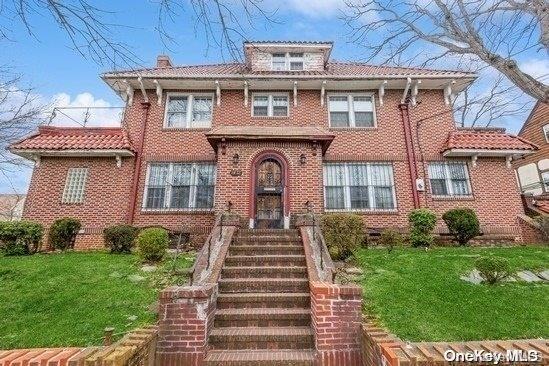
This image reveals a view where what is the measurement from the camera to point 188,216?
11453mm

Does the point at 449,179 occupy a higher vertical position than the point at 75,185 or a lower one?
higher

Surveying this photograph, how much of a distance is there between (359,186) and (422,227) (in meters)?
2.85

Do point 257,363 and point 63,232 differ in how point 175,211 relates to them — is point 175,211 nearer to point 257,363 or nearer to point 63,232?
point 63,232

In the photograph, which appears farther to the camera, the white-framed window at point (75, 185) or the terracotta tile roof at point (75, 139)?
the white-framed window at point (75, 185)

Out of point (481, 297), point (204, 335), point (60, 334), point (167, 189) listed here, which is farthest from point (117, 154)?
point (481, 297)

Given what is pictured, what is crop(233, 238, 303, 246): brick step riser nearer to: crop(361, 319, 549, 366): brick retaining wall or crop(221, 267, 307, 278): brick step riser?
crop(221, 267, 307, 278): brick step riser

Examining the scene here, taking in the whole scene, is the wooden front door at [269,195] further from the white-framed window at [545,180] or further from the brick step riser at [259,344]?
the white-framed window at [545,180]

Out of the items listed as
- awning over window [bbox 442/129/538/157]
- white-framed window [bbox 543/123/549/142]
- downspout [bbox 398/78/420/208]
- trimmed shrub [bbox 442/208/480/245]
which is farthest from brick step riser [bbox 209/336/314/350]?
white-framed window [bbox 543/123/549/142]

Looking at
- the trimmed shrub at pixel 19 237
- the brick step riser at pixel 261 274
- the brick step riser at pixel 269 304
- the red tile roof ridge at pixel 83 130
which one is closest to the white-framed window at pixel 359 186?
the brick step riser at pixel 261 274

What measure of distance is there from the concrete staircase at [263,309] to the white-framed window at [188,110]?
23.4ft

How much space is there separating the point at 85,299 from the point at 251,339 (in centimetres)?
350

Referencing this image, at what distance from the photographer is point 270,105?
12.8 m

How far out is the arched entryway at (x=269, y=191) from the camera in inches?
406

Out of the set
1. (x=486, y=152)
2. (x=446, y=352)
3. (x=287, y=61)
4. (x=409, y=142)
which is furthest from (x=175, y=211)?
(x=486, y=152)
